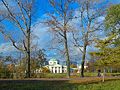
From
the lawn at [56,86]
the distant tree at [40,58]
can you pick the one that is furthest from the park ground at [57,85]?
the distant tree at [40,58]

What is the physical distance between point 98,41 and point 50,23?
7771 millimetres

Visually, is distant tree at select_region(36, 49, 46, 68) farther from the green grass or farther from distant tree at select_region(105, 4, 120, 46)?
the green grass

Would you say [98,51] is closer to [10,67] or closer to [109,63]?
[109,63]

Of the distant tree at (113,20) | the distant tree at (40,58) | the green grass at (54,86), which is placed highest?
the distant tree at (113,20)

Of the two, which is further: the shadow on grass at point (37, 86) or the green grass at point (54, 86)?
the green grass at point (54, 86)

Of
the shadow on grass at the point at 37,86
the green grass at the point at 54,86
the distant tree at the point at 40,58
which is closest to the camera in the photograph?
the shadow on grass at the point at 37,86

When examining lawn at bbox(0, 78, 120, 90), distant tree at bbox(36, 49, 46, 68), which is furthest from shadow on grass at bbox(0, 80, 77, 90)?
distant tree at bbox(36, 49, 46, 68)

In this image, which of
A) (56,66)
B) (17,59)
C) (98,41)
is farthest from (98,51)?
(56,66)

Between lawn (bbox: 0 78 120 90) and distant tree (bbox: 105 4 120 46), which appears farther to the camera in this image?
distant tree (bbox: 105 4 120 46)

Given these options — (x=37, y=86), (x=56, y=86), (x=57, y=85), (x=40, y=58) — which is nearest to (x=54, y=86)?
(x=56, y=86)

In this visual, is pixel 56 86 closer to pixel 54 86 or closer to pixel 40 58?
pixel 54 86

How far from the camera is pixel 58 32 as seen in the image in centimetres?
4366

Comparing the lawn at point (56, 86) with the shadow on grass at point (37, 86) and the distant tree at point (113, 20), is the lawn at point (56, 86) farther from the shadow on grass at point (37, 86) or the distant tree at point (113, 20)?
the distant tree at point (113, 20)

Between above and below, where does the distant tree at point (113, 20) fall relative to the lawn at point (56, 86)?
above
